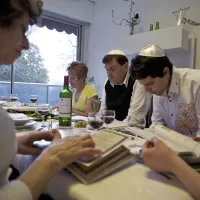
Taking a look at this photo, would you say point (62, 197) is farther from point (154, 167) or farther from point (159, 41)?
point (159, 41)

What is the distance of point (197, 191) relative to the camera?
0.50m

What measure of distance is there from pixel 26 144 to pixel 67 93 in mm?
594

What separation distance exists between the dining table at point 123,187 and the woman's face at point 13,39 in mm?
342

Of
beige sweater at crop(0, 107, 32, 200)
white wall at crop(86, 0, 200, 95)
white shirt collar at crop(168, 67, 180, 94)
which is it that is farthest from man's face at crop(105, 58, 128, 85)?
beige sweater at crop(0, 107, 32, 200)

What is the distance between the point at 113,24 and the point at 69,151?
141 inches

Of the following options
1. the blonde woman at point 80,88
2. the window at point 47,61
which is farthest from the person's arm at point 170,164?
the window at point 47,61

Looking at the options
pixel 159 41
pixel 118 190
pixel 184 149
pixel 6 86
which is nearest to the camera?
pixel 118 190

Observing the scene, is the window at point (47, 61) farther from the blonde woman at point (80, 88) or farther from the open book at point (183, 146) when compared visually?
the open book at point (183, 146)

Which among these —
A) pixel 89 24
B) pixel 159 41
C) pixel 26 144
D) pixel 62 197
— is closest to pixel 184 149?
pixel 62 197

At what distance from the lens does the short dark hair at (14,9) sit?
19.0 inches

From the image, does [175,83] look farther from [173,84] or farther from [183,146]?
[183,146]

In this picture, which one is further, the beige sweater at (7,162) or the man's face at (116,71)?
the man's face at (116,71)

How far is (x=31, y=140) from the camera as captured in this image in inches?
29.1

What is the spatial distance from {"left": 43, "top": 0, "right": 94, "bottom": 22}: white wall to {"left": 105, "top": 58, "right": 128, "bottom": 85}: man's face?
215cm
